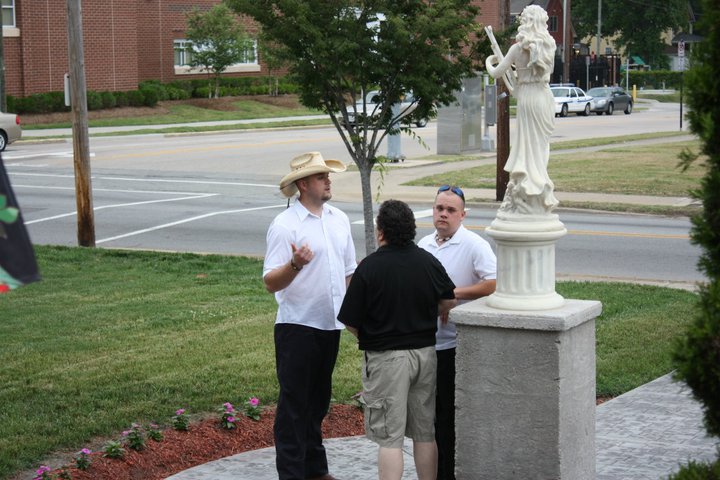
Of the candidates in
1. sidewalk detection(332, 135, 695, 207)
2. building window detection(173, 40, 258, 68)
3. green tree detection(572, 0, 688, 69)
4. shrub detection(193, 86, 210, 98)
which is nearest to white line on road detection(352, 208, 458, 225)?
sidewalk detection(332, 135, 695, 207)

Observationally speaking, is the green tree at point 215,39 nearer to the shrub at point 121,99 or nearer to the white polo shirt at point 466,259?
the shrub at point 121,99

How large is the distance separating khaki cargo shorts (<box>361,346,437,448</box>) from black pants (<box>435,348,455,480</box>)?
0.26m

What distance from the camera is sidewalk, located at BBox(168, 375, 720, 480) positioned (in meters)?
6.84

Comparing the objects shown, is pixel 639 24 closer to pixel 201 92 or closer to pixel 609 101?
pixel 609 101

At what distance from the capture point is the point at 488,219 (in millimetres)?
19734

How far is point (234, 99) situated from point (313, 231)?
46.7 meters

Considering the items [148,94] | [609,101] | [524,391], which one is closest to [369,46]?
[524,391]

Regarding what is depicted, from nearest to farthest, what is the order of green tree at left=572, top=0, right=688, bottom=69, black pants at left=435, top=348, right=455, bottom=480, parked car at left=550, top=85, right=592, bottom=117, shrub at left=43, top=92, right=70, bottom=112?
black pants at left=435, top=348, right=455, bottom=480 → shrub at left=43, top=92, right=70, bottom=112 → parked car at left=550, top=85, right=592, bottom=117 → green tree at left=572, top=0, right=688, bottom=69

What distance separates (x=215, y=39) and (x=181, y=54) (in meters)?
3.73

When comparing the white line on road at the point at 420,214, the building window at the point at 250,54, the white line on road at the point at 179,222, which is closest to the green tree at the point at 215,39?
the building window at the point at 250,54

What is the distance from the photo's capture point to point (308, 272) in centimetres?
641

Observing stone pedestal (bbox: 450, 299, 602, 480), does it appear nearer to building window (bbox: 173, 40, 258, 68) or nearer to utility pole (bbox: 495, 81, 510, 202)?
utility pole (bbox: 495, 81, 510, 202)

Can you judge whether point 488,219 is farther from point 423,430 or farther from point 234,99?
point 234,99

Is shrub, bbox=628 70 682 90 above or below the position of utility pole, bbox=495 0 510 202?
above
